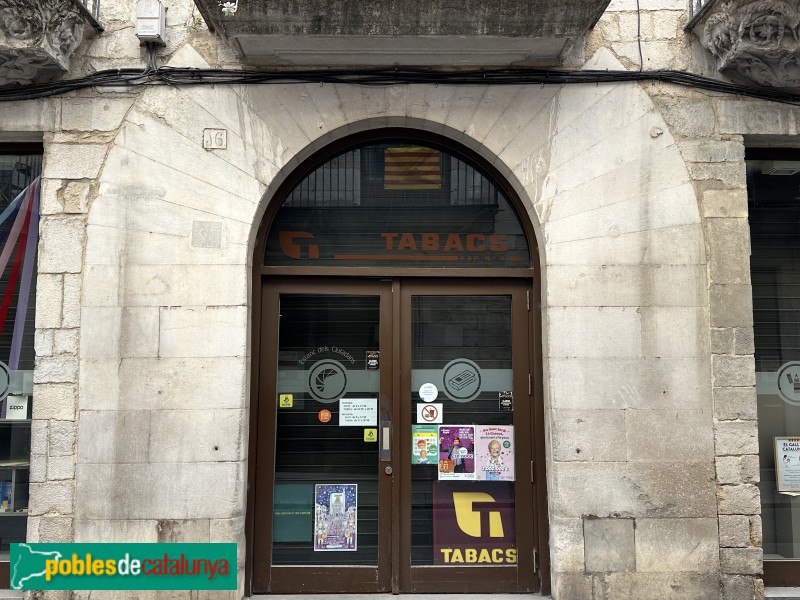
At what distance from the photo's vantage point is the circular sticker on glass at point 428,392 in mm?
5750

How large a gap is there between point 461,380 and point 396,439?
0.73m

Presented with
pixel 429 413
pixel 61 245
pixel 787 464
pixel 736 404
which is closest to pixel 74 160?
pixel 61 245

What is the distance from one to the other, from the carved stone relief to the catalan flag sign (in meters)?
2.67

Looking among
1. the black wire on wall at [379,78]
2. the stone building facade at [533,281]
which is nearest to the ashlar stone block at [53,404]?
the stone building facade at [533,281]

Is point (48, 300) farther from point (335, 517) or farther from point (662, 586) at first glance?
point (662, 586)

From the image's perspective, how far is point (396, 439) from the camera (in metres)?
5.67

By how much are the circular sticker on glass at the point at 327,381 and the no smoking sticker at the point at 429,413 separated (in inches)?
26.1

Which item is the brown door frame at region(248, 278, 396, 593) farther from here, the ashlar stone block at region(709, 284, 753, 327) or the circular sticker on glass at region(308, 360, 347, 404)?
the ashlar stone block at region(709, 284, 753, 327)

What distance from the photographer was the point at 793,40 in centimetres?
527

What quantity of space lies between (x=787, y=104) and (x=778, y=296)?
5.24 feet

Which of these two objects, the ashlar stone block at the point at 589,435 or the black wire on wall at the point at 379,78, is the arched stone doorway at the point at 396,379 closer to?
the ashlar stone block at the point at 589,435

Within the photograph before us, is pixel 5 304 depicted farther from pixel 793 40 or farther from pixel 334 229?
pixel 793 40

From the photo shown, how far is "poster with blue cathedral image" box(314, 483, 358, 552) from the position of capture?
5609mm

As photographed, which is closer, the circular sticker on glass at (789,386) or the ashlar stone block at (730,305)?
the ashlar stone block at (730,305)
